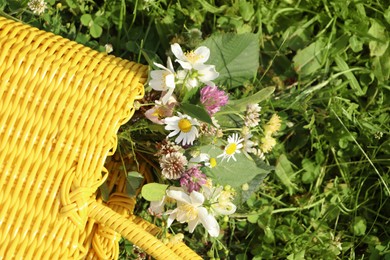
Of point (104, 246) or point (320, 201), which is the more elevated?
point (104, 246)

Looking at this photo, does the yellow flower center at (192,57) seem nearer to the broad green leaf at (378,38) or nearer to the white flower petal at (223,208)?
the white flower petal at (223,208)

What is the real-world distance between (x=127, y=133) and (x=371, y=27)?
673 millimetres

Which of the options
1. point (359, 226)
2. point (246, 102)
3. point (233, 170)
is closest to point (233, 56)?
point (246, 102)

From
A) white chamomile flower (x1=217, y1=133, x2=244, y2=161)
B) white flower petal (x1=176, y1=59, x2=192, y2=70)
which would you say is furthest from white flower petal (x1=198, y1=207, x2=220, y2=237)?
white flower petal (x1=176, y1=59, x2=192, y2=70)

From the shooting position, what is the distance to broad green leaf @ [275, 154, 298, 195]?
147 cm

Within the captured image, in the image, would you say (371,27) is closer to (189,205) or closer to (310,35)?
(310,35)

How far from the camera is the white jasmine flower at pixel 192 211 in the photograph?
3.55ft

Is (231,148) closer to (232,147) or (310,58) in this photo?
(232,147)

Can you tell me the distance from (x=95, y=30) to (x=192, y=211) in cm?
54

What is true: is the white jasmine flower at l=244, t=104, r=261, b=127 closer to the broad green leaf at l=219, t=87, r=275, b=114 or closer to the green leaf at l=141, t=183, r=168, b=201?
the broad green leaf at l=219, t=87, r=275, b=114

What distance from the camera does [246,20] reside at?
4.85 ft

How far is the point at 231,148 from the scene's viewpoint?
1.14 meters

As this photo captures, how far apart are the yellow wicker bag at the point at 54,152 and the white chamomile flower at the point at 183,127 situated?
0.23 ft

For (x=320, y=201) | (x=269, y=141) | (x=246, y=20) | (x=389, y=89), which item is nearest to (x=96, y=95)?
(x=269, y=141)
